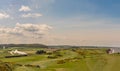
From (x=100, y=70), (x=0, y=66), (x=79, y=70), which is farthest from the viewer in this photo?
(x=79, y=70)

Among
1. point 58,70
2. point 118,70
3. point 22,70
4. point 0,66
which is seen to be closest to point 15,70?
point 22,70

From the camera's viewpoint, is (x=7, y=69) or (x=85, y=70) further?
(x=85, y=70)

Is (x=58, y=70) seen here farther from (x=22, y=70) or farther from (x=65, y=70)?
(x=22, y=70)

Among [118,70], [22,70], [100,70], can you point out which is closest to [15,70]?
[22,70]

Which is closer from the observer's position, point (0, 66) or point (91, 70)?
point (0, 66)

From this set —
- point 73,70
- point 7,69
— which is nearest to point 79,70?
point 73,70

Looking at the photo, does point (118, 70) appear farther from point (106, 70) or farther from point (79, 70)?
point (79, 70)

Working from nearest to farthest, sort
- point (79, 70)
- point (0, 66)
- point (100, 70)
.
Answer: point (0, 66), point (100, 70), point (79, 70)
